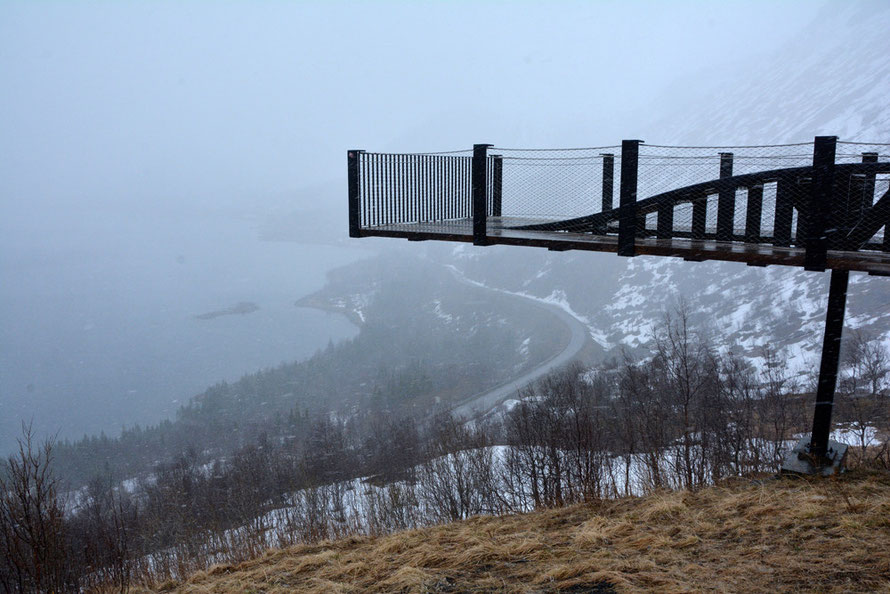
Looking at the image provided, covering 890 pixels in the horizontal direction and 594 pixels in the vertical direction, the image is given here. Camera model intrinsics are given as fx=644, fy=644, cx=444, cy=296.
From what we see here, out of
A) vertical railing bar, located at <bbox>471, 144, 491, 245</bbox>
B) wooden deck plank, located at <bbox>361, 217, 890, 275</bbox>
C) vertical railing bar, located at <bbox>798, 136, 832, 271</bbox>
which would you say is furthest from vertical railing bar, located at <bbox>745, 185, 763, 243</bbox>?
vertical railing bar, located at <bbox>471, 144, 491, 245</bbox>

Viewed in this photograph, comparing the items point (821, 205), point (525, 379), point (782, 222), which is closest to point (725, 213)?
point (782, 222)

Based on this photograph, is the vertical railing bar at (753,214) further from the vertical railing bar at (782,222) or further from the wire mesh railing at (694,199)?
the vertical railing bar at (782,222)

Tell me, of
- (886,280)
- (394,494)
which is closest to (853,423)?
(394,494)

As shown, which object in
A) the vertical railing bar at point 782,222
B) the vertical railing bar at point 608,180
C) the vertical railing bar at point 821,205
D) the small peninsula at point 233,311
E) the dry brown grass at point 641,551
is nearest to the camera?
the dry brown grass at point 641,551

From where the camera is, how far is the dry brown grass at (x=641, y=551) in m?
4.97

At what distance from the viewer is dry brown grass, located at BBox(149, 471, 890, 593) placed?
4.97 meters

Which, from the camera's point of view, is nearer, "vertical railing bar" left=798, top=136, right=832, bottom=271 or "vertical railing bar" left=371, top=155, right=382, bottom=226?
"vertical railing bar" left=798, top=136, right=832, bottom=271

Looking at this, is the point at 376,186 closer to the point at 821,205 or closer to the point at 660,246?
the point at 660,246

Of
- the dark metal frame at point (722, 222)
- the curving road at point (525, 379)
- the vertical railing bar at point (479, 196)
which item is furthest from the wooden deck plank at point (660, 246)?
the curving road at point (525, 379)

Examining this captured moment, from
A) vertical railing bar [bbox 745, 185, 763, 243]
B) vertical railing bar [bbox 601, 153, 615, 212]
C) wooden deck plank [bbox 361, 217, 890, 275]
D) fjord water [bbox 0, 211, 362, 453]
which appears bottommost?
fjord water [bbox 0, 211, 362, 453]

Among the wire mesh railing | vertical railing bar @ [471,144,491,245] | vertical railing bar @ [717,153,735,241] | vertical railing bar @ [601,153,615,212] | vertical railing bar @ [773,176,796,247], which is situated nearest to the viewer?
the wire mesh railing

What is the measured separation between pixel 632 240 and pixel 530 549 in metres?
4.25

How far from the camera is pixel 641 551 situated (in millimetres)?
5812

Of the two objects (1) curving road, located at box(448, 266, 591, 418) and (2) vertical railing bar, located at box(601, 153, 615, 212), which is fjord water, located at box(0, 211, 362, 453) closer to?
(1) curving road, located at box(448, 266, 591, 418)
